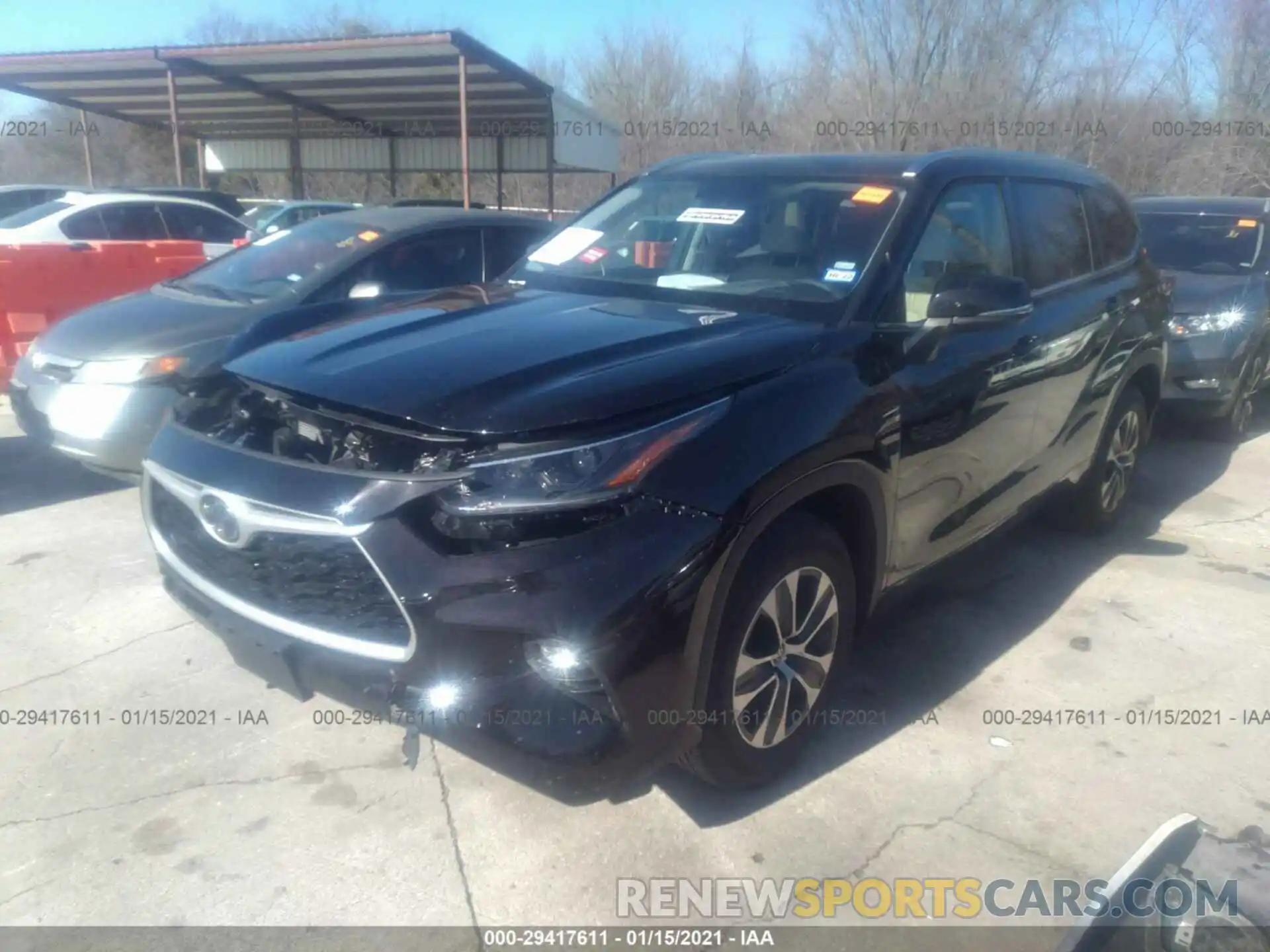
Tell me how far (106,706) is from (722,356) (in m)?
2.46

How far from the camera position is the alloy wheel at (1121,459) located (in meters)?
5.06

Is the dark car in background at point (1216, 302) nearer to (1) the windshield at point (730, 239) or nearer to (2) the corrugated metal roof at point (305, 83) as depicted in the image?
(1) the windshield at point (730, 239)

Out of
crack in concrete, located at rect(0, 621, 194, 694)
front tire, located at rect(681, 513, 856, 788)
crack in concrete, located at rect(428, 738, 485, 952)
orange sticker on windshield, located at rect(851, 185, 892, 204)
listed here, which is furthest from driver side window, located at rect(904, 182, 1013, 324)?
crack in concrete, located at rect(0, 621, 194, 694)

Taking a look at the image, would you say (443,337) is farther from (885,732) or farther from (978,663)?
(978,663)

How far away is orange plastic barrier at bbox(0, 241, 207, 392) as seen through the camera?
7.65 meters

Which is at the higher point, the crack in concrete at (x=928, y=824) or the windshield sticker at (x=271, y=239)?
the windshield sticker at (x=271, y=239)

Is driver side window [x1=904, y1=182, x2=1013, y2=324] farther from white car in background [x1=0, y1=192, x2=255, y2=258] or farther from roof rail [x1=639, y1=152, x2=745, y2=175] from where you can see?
white car in background [x1=0, y1=192, x2=255, y2=258]

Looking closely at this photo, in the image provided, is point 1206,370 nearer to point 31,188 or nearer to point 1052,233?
point 1052,233

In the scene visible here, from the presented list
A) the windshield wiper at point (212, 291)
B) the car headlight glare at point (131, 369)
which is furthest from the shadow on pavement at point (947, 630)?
the windshield wiper at point (212, 291)

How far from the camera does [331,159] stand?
89.2 feet

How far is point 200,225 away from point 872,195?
10.6 m

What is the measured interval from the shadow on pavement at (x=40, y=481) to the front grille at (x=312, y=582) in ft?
11.2

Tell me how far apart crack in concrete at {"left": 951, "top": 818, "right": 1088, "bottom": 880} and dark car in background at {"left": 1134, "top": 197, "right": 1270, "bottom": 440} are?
4477 mm

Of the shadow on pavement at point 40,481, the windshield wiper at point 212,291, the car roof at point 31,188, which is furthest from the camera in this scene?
the car roof at point 31,188
